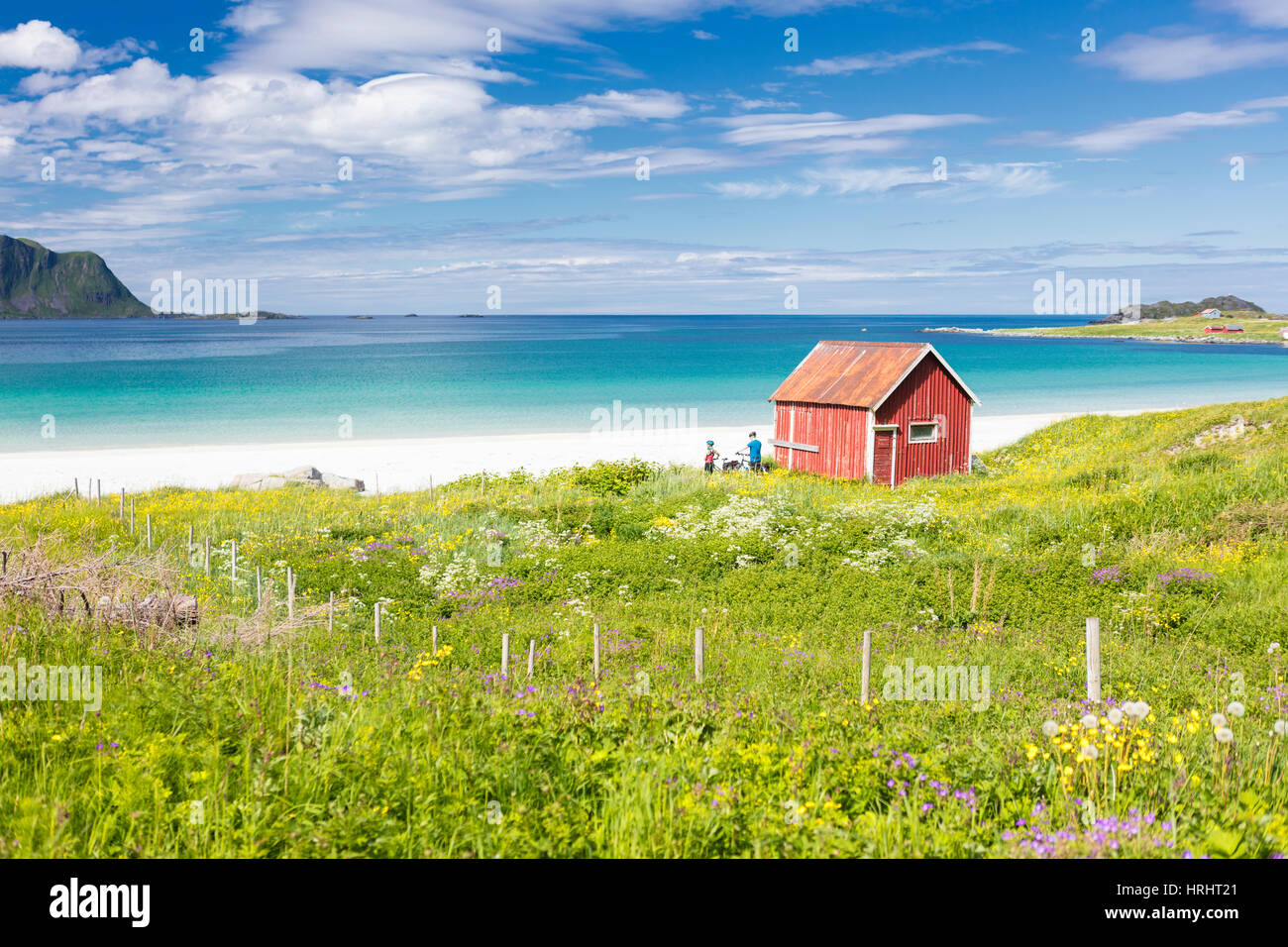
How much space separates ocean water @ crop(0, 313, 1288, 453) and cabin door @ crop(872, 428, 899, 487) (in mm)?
32578

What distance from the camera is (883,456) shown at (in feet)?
100

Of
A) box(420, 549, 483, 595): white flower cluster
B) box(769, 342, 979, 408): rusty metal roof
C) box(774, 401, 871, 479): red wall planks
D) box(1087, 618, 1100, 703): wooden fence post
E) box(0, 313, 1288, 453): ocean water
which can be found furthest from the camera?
box(0, 313, 1288, 453): ocean water

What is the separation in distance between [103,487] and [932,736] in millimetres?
36981

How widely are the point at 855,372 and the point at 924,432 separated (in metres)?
3.46

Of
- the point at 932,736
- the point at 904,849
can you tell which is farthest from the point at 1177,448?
the point at 904,849

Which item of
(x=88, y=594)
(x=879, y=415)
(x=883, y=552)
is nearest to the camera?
(x=88, y=594)

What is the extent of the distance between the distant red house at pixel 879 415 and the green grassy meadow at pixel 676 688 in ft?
29.6

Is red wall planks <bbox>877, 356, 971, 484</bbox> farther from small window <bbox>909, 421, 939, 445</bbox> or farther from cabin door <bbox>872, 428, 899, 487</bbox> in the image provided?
cabin door <bbox>872, 428, 899, 487</bbox>

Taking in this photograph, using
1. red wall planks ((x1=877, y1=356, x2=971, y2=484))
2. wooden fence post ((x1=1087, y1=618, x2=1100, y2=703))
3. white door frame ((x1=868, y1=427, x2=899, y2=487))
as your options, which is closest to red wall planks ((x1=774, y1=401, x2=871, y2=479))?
white door frame ((x1=868, y1=427, x2=899, y2=487))

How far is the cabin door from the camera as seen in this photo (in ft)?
99.6

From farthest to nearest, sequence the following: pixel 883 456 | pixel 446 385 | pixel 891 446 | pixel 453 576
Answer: pixel 446 385 → pixel 891 446 → pixel 883 456 → pixel 453 576

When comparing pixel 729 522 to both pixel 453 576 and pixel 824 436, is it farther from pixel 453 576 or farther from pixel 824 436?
pixel 824 436

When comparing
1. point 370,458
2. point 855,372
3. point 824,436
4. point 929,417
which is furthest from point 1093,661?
point 370,458

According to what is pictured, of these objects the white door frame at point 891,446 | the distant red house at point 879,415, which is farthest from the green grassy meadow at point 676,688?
the distant red house at point 879,415
